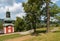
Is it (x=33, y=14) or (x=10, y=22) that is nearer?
(x=33, y=14)

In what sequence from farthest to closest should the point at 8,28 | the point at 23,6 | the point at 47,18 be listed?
the point at 8,28 → the point at 23,6 → the point at 47,18

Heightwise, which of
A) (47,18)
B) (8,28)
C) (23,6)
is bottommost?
(8,28)

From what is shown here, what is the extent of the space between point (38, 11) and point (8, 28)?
22.4 metres

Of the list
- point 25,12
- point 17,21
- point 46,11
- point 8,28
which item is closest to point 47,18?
point 46,11

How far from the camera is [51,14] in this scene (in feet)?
115

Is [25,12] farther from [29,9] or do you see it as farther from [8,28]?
[8,28]

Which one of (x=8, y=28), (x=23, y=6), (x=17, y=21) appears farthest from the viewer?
(x=17, y=21)

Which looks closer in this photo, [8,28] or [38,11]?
[38,11]

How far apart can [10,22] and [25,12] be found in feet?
71.9

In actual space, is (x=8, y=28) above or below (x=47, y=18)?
below

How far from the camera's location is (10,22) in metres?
54.8

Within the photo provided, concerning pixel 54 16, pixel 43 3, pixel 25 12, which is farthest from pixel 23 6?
pixel 54 16

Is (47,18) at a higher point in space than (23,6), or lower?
lower

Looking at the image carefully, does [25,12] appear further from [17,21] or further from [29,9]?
[17,21]
